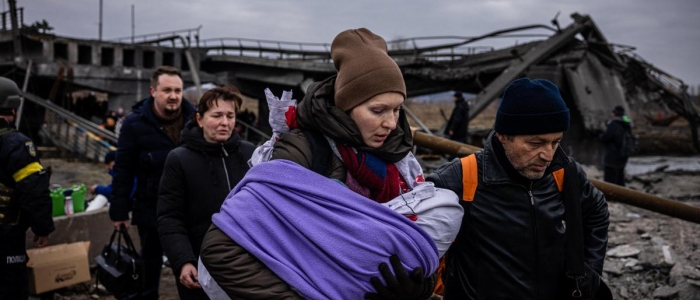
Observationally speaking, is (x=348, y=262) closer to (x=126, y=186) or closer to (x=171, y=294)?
(x=126, y=186)

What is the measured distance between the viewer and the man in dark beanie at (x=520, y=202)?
7.11ft

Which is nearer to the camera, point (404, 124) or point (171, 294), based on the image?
point (404, 124)

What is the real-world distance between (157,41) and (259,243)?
86.3 ft

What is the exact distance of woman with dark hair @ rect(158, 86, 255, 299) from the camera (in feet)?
10.6

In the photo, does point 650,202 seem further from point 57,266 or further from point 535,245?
point 57,266

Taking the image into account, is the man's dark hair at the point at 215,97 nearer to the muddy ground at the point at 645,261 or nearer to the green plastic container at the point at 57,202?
the muddy ground at the point at 645,261

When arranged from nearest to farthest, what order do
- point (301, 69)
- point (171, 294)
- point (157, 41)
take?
point (171, 294) → point (301, 69) → point (157, 41)

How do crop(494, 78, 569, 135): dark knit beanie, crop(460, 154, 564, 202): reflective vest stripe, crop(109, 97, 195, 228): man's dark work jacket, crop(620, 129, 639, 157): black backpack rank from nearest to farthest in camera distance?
1. crop(494, 78, 569, 135): dark knit beanie
2. crop(460, 154, 564, 202): reflective vest stripe
3. crop(109, 97, 195, 228): man's dark work jacket
4. crop(620, 129, 639, 157): black backpack

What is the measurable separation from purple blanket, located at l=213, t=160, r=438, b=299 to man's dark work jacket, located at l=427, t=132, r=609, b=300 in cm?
70

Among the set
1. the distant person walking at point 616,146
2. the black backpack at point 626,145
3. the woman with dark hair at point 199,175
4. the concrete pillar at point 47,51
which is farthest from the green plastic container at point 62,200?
the concrete pillar at point 47,51

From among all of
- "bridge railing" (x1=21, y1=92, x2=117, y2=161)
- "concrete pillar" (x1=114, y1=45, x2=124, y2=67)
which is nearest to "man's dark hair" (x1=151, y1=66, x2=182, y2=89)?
"bridge railing" (x1=21, y1=92, x2=117, y2=161)

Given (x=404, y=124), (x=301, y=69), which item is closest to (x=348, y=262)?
(x=404, y=124)

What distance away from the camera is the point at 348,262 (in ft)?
5.11

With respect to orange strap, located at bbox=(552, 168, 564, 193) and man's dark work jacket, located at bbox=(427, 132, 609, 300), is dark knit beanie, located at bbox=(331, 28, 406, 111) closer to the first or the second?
man's dark work jacket, located at bbox=(427, 132, 609, 300)
